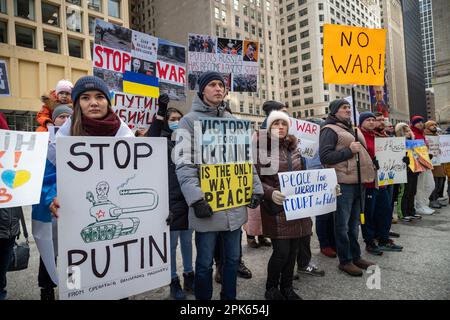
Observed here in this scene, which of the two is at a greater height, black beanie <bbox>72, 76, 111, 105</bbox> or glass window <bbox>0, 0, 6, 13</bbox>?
glass window <bbox>0, 0, 6, 13</bbox>

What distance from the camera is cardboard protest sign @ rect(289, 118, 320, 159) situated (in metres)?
4.62

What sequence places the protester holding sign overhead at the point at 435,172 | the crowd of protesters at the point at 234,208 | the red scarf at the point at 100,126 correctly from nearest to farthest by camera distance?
the red scarf at the point at 100,126 → the crowd of protesters at the point at 234,208 → the protester holding sign overhead at the point at 435,172

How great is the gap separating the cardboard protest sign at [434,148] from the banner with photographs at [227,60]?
502cm

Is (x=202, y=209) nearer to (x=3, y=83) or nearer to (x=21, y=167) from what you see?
(x=21, y=167)

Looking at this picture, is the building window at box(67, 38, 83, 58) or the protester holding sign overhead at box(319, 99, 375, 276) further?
the building window at box(67, 38, 83, 58)

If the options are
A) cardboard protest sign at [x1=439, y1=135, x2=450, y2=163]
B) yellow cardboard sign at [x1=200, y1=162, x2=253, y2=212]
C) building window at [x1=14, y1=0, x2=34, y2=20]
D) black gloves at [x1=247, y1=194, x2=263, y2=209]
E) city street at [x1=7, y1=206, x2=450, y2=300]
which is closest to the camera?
yellow cardboard sign at [x1=200, y1=162, x2=253, y2=212]

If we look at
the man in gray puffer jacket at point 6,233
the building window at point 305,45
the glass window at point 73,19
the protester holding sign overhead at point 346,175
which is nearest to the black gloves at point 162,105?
the man in gray puffer jacket at point 6,233

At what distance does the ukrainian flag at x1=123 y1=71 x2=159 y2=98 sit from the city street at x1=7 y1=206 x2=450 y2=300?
2518 mm

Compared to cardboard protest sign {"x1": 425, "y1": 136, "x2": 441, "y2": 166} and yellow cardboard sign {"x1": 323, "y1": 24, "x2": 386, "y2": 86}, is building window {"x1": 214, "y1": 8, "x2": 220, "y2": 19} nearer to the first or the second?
cardboard protest sign {"x1": 425, "y1": 136, "x2": 441, "y2": 166}

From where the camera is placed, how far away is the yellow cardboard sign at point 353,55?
4.07 m

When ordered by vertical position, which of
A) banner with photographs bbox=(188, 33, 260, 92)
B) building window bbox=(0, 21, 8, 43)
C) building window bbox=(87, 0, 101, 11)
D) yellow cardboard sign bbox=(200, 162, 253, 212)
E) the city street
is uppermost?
building window bbox=(87, 0, 101, 11)

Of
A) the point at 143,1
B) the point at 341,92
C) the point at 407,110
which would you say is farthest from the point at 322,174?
the point at 407,110

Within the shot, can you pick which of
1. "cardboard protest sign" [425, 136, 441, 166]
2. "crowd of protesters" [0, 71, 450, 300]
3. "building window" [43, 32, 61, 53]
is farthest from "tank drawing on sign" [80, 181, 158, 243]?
"building window" [43, 32, 61, 53]

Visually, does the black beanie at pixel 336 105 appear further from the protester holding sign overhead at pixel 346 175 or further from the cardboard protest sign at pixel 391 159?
the cardboard protest sign at pixel 391 159
